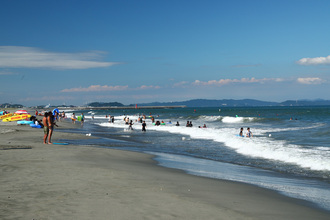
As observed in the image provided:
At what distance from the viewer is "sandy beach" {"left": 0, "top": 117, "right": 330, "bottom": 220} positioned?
5738 millimetres

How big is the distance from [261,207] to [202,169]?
5793mm

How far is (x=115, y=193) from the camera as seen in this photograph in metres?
7.14

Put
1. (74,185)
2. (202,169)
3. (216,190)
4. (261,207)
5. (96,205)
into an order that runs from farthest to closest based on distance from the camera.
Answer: (202,169), (216,190), (74,185), (261,207), (96,205)

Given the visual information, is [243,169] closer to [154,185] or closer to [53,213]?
[154,185]

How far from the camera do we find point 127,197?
681 centimetres

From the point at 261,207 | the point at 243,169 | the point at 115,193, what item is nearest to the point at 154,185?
the point at 115,193

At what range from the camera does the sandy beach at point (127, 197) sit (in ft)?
18.8

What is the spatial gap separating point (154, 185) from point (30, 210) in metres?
3.46

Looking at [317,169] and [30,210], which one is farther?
[317,169]

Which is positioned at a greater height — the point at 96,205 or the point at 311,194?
the point at 96,205

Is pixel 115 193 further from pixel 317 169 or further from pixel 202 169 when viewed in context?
pixel 317 169

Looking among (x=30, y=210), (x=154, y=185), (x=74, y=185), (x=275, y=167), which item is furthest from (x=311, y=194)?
(x=30, y=210)

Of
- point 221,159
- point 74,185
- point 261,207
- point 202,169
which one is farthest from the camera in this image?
point 221,159

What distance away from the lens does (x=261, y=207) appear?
6828 millimetres
